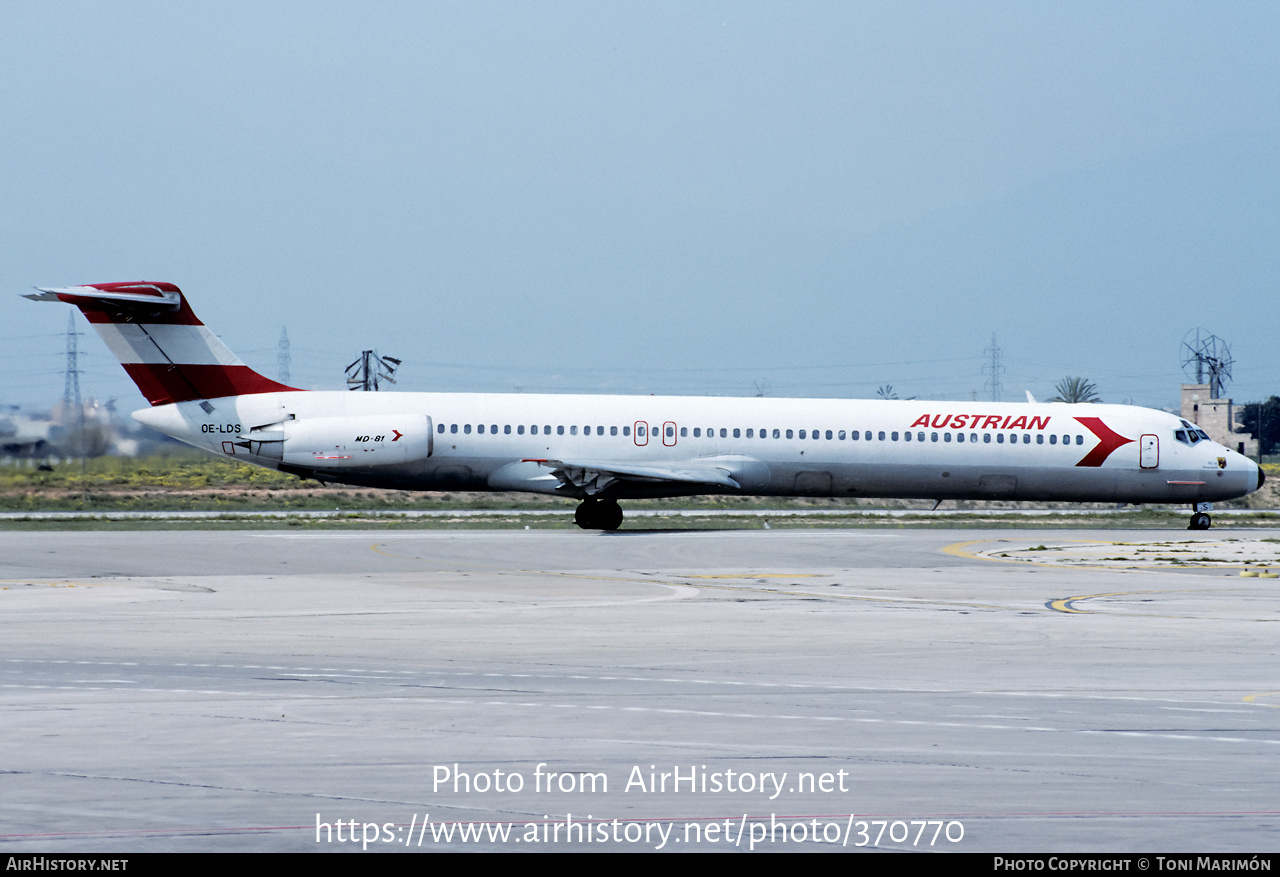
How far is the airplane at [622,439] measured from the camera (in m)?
34.4

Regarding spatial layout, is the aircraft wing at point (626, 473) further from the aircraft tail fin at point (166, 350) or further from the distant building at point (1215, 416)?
the distant building at point (1215, 416)

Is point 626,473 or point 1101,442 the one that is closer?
point 626,473

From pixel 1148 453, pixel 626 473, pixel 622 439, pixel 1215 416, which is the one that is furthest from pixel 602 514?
pixel 1215 416

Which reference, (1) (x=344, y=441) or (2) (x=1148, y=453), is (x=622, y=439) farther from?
(2) (x=1148, y=453)

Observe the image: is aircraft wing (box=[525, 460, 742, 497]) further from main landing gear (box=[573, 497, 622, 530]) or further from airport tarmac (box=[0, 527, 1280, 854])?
airport tarmac (box=[0, 527, 1280, 854])

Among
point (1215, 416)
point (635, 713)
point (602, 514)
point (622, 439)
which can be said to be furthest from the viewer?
point (1215, 416)

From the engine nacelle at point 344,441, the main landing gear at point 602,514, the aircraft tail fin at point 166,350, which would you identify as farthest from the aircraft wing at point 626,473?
the aircraft tail fin at point 166,350

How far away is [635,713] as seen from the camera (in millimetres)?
10016

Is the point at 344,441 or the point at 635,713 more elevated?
the point at 344,441

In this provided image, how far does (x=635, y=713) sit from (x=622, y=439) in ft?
83.0

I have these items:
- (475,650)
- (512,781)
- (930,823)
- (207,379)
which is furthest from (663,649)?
(207,379)

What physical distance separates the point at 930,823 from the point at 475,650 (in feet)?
24.5

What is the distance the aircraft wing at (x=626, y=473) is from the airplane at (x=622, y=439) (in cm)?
4
